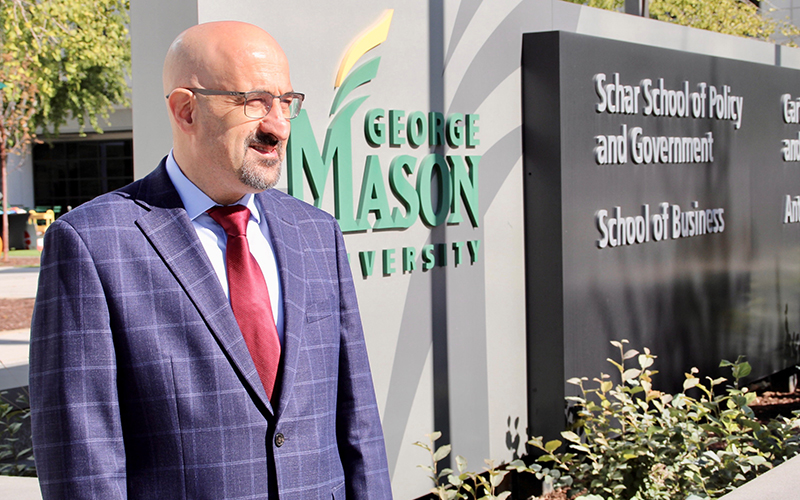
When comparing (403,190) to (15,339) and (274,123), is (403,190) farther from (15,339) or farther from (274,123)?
(15,339)

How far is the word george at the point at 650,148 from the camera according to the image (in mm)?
4980

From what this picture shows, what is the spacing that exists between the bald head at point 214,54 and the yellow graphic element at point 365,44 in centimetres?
179

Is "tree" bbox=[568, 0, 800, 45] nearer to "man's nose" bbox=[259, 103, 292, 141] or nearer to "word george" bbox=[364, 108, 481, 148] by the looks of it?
"word george" bbox=[364, 108, 481, 148]

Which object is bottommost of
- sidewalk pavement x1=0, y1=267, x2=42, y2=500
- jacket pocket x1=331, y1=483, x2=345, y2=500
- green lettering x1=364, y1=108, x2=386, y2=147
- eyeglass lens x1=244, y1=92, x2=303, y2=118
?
sidewalk pavement x1=0, y1=267, x2=42, y2=500

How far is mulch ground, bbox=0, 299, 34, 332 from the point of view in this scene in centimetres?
1041

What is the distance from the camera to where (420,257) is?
13.4 feet

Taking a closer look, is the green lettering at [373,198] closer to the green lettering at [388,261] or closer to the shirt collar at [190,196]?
the green lettering at [388,261]

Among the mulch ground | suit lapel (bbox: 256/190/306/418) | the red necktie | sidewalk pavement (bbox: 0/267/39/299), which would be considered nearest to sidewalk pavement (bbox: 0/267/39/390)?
sidewalk pavement (bbox: 0/267/39/299)

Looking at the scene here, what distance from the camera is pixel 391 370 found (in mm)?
3947

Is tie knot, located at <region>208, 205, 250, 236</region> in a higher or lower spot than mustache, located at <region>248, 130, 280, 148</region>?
lower

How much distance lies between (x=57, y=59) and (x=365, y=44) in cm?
1356

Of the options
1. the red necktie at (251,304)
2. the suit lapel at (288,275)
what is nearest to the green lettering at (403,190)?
the suit lapel at (288,275)

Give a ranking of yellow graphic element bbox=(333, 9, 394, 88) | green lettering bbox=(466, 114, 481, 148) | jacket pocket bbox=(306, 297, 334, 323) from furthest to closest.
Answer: green lettering bbox=(466, 114, 481, 148)
yellow graphic element bbox=(333, 9, 394, 88)
jacket pocket bbox=(306, 297, 334, 323)

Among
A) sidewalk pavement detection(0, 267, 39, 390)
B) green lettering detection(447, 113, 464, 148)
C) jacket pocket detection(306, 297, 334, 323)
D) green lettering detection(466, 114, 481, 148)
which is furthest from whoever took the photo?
sidewalk pavement detection(0, 267, 39, 390)
